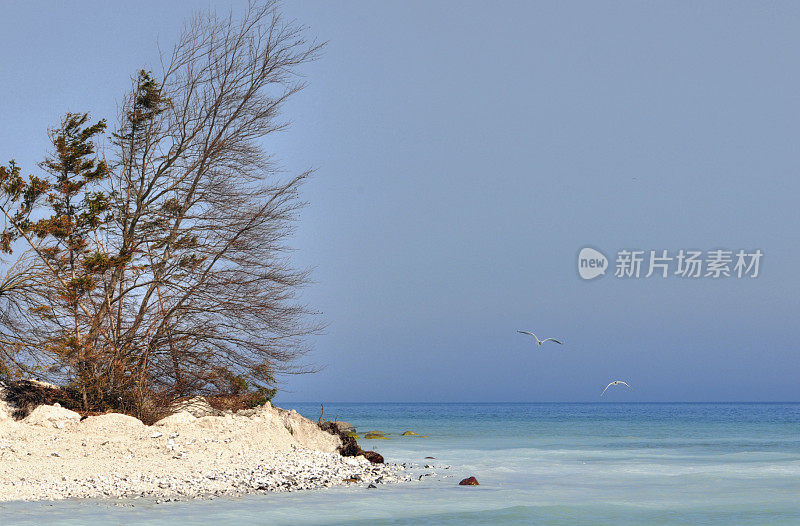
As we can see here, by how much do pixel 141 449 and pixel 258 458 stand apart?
2.21m

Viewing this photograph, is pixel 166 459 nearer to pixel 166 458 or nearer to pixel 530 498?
pixel 166 458

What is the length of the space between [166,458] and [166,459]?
0.07m

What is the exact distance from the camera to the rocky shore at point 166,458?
12.6m

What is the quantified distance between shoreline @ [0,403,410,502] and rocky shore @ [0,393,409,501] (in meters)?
0.02

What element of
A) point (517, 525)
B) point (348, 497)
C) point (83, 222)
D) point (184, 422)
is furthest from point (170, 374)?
point (517, 525)

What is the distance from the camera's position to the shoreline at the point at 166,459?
12.6 meters

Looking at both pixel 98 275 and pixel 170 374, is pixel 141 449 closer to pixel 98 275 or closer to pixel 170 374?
pixel 170 374

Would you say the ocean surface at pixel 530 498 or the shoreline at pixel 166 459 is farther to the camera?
the shoreline at pixel 166 459

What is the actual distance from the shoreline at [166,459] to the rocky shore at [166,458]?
0.02m

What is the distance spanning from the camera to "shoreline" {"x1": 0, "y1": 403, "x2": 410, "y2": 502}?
1257 centimetres

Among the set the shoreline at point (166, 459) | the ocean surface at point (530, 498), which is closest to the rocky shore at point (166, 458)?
the shoreline at point (166, 459)

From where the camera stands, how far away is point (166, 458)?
47.5 feet

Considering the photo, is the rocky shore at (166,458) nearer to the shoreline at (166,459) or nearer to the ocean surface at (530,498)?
the shoreline at (166,459)

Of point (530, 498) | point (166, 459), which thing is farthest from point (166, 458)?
point (530, 498)
